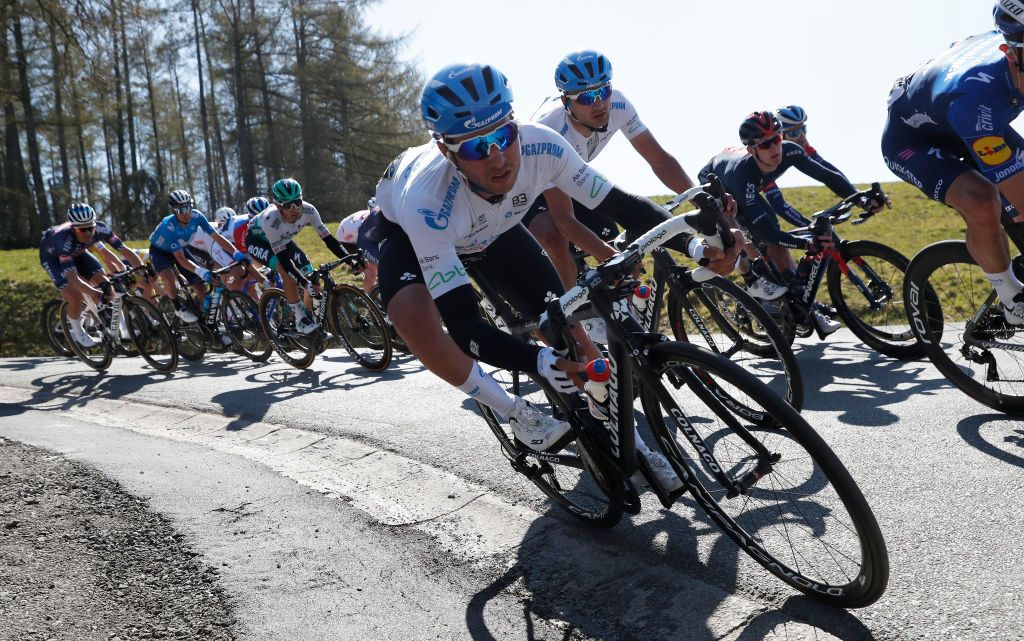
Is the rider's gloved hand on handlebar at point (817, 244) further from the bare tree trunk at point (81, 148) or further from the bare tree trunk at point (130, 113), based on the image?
the bare tree trunk at point (130, 113)

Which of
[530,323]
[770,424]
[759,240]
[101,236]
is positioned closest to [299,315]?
[101,236]

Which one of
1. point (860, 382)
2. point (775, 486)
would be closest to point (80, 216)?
point (860, 382)

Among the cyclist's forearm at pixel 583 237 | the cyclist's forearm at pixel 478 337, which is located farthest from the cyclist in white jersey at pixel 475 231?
the cyclist's forearm at pixel 583 237

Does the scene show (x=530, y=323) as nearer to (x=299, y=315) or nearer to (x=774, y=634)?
(x=774, y=634)

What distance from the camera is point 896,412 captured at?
15.8ft

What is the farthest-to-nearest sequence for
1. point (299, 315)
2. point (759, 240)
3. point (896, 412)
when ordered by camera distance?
point (299, 315) < point (759, 240) < point (896, 412)

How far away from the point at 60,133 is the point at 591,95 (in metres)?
31.3

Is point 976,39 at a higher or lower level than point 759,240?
higher

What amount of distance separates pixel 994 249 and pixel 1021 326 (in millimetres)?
483

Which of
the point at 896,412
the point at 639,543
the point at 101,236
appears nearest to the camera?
the point at 639,543

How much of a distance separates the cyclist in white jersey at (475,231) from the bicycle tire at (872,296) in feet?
11.3

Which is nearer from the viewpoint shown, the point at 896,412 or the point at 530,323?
the point at 530,323

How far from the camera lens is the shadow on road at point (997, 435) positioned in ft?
12.7

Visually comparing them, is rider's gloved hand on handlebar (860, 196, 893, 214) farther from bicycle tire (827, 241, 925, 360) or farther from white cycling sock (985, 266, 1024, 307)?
white cycling sock (985, 266, 1024, 307)
